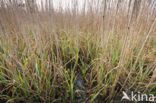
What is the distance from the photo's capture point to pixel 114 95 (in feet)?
2.62

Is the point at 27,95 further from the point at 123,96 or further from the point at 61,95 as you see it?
the point at 123,96

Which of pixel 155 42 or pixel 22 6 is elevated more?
pixel 22 6

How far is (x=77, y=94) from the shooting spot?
0.88 m

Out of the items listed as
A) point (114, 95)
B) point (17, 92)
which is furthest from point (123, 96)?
point (17, 92)

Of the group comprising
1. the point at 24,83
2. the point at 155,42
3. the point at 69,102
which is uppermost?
the point at 155,42

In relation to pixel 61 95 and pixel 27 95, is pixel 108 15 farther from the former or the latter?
pixel 27 95

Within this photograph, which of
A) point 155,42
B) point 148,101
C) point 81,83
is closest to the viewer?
point 148,101

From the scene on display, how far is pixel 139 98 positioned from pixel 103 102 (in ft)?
1.00

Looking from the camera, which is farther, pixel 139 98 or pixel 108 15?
pixel 108 15

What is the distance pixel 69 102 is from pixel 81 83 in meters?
0.27

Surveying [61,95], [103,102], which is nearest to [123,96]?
[103,102]

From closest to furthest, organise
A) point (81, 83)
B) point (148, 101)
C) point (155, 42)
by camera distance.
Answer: point (148, 101), point (81, 83), point (155, 42)

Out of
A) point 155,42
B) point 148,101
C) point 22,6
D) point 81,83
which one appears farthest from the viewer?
point 155,42

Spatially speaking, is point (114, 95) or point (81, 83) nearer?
point (114, 95)
